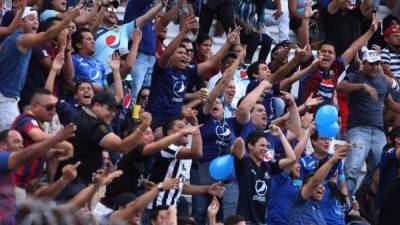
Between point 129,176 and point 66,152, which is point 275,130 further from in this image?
point 66,152

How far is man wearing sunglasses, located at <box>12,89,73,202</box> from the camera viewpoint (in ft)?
38.3

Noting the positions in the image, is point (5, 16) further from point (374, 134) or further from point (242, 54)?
point (374, 134)

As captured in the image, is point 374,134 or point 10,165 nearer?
point 10,165

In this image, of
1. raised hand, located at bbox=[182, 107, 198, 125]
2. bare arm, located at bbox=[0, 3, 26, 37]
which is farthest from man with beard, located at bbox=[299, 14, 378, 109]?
bare arm, located at bbox=[0, 3, 26, 37]

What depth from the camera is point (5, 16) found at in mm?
14703

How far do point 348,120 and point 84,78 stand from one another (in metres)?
3.96

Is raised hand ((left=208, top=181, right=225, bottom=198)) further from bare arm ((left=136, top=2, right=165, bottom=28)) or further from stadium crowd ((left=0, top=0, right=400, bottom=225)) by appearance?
bare arm ((left=136, top=2, right=165, bottom=28))

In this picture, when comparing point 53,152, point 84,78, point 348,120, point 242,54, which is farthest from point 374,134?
point 53,152

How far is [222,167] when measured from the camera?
1404 cm

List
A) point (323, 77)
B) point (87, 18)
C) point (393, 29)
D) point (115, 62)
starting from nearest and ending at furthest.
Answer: point (115, 62), point (87, 18), point (323, 77), point (393, 29)

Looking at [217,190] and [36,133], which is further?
[217,190]

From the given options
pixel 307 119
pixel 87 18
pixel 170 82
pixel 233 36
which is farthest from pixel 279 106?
pixel 87 18

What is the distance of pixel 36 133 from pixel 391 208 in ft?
12.1

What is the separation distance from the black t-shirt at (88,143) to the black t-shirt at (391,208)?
280 cm
